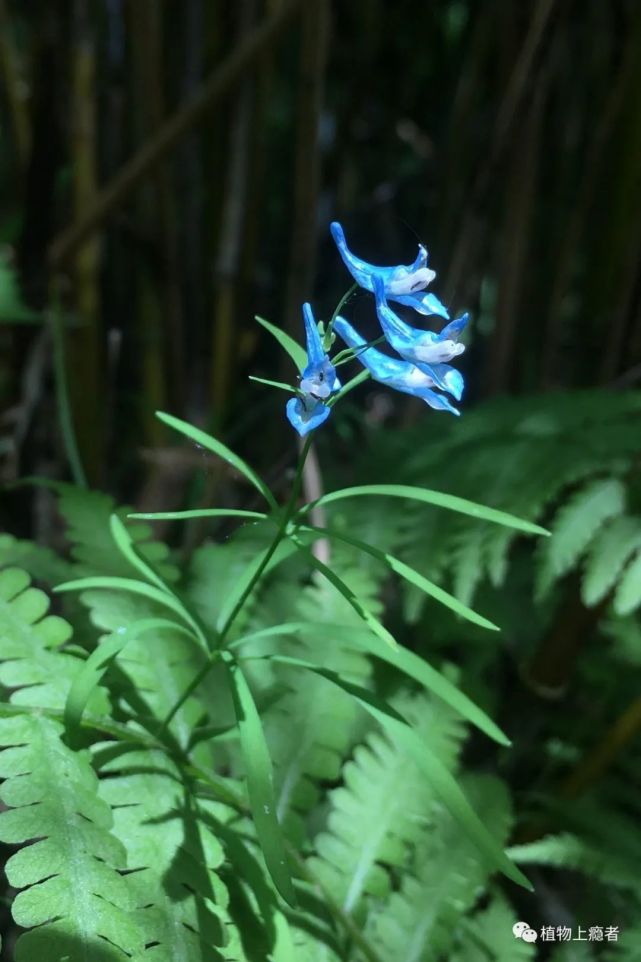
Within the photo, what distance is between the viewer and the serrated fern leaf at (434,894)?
0.73m

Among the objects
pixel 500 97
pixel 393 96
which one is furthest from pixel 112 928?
pixel 393 96

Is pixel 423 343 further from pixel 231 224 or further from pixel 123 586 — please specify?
pixel 231 224

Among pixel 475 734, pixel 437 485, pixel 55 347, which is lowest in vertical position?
pixel 475 734

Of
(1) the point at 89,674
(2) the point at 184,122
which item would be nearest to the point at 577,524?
(1) the point at 89,674

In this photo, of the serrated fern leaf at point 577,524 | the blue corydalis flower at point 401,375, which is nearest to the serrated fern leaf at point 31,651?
the blue corydalis flower at point 401,375

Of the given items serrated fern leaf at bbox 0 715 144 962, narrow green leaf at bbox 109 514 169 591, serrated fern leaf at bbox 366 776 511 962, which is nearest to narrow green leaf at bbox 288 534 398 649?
narrow green leaf at bbox 109 514 169 591

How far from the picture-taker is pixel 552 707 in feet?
Answer: 3.79

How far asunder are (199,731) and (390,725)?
0.61ft

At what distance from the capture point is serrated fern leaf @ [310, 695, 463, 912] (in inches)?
28.3

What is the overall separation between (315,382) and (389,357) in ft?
0.18

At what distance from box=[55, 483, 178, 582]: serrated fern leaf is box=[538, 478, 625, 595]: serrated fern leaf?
41 centimetres

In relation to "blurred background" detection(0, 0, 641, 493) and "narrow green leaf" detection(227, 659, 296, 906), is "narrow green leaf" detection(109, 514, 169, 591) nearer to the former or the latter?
"narrow green leaf" detection(227, 659, 296, 906)

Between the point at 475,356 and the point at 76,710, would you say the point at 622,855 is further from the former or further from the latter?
the point at 475,356

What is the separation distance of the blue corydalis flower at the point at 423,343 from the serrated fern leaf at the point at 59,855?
0.38 m
